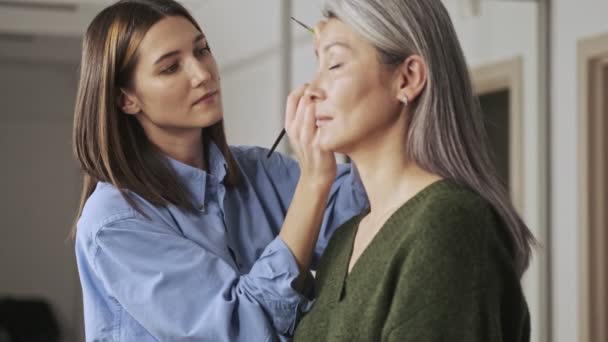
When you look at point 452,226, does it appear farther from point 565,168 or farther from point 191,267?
point 565,168

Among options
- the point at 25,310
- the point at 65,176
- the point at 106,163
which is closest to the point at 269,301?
the point at 106,163

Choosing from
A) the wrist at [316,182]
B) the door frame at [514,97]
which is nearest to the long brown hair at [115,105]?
the wrist at [316,182]

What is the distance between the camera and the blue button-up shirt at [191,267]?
1.35 meters

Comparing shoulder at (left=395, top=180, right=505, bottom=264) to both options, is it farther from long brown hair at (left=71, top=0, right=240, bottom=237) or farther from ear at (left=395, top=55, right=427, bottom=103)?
long brown hair at (left=71, top=0, right=240, bottom=237)

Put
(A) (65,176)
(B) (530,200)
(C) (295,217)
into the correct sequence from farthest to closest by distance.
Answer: (A) (65,176) → (B) (530,200) → (C) (295,217)

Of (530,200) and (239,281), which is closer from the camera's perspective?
(239,281)

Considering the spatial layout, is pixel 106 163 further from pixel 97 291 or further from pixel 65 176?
pixel 65 176

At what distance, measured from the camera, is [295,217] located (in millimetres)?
1367

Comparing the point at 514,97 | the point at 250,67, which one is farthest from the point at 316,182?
the point at 514,97

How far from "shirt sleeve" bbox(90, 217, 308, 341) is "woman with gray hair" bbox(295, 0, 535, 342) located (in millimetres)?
59

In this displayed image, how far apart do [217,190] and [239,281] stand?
0.74 ft

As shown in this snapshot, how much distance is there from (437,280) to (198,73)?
→ 599mm

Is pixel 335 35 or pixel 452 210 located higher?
pixel 335 35

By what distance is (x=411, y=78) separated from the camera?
1.26m
